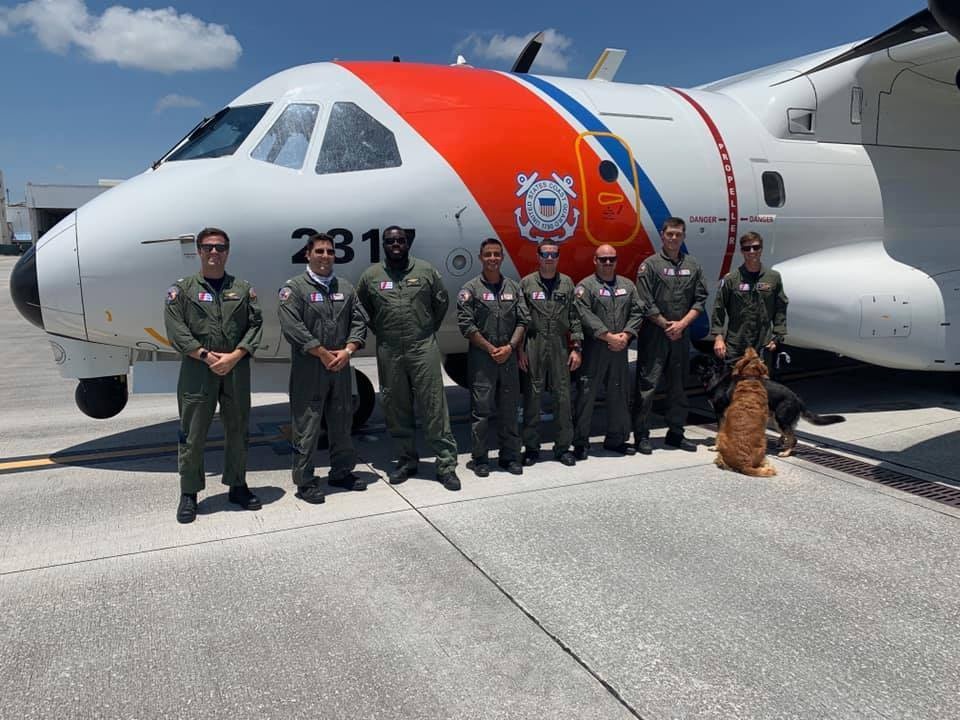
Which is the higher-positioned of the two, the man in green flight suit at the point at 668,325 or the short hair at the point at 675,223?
the short hair at the point at 675,223

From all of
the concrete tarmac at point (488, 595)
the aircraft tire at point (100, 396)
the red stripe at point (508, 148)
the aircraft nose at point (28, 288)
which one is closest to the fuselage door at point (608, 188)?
the red stripe at point (508, 148)

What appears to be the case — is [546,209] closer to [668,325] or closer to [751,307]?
[668,325]

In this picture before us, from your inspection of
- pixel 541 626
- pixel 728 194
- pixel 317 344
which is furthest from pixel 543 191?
pixel 541 626

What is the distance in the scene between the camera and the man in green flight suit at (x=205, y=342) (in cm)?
459

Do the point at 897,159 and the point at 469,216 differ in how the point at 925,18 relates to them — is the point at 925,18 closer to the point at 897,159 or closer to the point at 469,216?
the point at 897,159

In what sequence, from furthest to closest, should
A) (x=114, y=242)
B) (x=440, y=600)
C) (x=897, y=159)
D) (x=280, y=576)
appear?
(x=897, y=159)
(x=114, y=242)
(x=280, y=576)
(x=440, y=600)

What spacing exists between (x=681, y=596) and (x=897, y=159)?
645cm

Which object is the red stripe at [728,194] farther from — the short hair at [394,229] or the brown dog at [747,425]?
the short hair at [394,229]

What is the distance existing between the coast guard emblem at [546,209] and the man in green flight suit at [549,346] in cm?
26

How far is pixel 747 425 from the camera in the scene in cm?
557

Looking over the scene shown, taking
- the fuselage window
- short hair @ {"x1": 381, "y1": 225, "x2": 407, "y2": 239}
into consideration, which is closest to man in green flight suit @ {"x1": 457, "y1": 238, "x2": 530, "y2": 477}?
short hair @ {"x1": 381, "y1": 225, "x2": 407, "y2": 239}

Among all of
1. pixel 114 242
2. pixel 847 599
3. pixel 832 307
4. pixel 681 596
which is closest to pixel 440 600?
pixel 681 596

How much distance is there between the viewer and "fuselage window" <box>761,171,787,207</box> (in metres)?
7.00

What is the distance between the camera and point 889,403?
8297 mm
